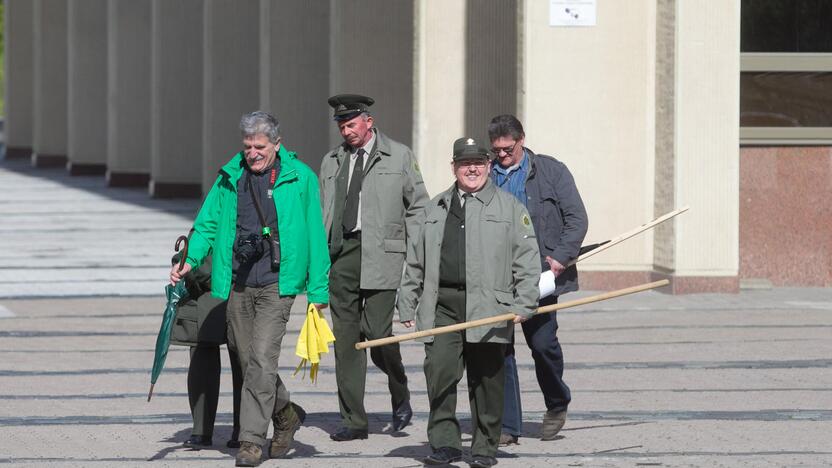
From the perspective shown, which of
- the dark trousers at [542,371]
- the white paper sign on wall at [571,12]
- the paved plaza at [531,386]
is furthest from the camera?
the white paper sign on wall at [571,12]

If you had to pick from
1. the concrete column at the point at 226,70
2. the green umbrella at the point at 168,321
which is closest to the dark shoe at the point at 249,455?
the green umbrella at the point at 168,321

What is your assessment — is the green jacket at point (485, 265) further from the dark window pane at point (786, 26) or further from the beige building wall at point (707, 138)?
the dark window pane at point (786, 26)

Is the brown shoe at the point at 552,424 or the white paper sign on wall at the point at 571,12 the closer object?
the brown shoe at the point at 552,424

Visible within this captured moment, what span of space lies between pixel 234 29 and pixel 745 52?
11668 mm

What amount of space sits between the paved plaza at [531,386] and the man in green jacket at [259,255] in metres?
0.41

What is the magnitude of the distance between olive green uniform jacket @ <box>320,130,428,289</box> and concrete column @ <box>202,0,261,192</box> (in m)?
17.0

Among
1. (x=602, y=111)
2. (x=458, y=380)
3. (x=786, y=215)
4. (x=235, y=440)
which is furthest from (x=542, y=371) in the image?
(x=786, y=215)

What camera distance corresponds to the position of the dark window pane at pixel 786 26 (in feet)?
55.0

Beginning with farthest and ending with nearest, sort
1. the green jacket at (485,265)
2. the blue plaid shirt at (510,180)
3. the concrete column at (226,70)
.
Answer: the concrete column at (226,70) → the blue plaid shirt at (510,180) → the green jacket at (485,265)

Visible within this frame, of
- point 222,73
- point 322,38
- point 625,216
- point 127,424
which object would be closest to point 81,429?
point 127,424

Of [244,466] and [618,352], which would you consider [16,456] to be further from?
[618,352]

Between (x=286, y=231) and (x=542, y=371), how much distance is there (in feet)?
5.62

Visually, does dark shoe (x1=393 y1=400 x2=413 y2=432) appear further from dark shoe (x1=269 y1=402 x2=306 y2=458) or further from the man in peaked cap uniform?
dark shoe (x1=269 y1=402 x2=306 y2=458)

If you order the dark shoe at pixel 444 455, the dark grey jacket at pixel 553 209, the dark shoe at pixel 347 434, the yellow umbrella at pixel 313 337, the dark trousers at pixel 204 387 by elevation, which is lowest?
the dark shoe at pixel 347 434
